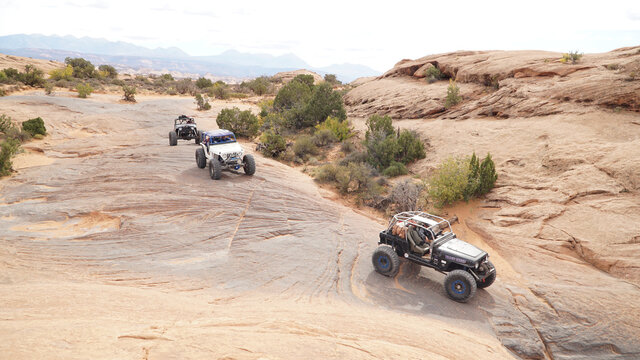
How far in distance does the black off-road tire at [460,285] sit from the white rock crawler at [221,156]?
985cm

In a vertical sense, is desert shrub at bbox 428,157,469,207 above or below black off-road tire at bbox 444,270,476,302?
above

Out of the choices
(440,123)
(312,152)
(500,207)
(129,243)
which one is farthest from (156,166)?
(440,123)

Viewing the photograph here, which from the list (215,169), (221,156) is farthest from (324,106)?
(215,169)

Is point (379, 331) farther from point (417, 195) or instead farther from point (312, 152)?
point (312, 152)

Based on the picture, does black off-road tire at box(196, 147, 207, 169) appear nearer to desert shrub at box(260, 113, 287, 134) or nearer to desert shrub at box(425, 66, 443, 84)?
desert shrub at box(260, 113, 287, 134)

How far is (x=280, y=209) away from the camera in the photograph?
13.1 metres

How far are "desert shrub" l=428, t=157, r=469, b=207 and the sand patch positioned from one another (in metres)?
12.5

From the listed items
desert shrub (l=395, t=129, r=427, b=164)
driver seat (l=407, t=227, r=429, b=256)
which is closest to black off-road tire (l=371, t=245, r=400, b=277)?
driver seat (l=407, t=227, r=429, b=256)

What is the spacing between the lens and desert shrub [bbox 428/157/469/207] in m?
15.2

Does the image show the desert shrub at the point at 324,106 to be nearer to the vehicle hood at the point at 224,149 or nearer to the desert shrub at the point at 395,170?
the desert shrub at the point at 395,170

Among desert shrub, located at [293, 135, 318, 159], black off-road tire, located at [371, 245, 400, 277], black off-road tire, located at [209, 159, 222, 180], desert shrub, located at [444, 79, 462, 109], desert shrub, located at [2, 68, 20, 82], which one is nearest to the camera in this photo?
black off-road tire, located at [371, 245, 400, 277]

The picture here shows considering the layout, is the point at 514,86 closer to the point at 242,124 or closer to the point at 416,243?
the point at 416,243

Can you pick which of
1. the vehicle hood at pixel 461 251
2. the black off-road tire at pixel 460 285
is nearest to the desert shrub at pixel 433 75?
the vehicle hood at pixel 461 251

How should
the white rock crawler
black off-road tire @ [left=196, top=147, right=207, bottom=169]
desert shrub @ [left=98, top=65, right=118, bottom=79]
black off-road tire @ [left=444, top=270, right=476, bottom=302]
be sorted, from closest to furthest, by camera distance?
1. black off-road tire @ [left=444, top=270, right=476, bottom=302]
2. the white rock crawler
3. black off-road tire @ [left=196, top=147, right=207, bottom=169]
4. desert shrub @ [left=98, top=65, right=118, bottom=79]
